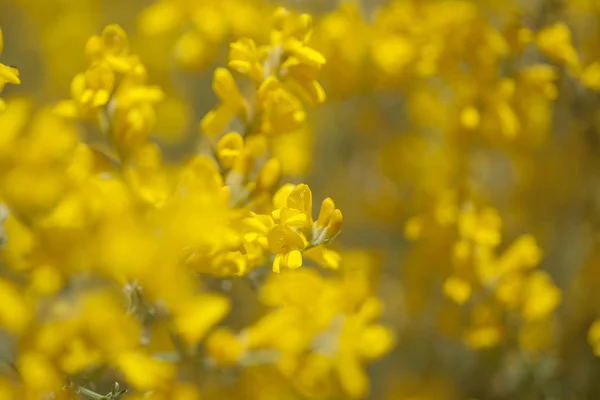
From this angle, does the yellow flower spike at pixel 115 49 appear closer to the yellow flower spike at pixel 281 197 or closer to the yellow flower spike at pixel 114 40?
the yellow flower spike at pixel 114 40

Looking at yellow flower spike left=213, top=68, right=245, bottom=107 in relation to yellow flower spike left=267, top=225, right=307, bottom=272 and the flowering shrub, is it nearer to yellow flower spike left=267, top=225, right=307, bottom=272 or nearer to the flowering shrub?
the flowering shrub

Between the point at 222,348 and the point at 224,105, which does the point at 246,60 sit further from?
the point at 222,348

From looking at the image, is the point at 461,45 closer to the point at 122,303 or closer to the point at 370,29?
the point at 370,29

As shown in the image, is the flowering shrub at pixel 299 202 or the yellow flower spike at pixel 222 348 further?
the yellow flower spike at pixel 222 348

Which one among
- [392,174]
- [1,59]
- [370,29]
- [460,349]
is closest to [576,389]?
[460,349]

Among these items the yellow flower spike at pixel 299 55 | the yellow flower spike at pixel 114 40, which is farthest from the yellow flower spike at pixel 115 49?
the yellow flower spike at pixel 299 55

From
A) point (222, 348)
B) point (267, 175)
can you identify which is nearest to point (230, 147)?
point (267, 175)
